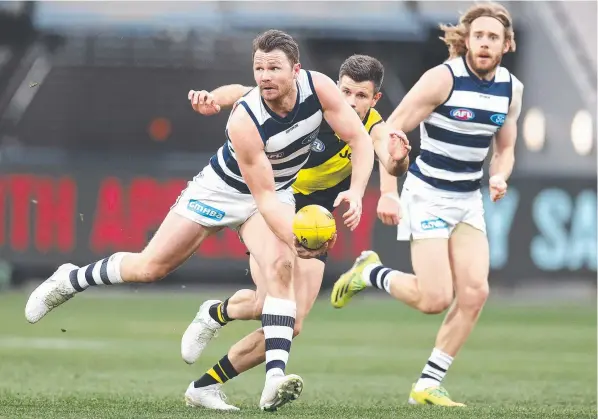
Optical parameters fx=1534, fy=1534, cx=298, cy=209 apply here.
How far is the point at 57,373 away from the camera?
40.1 feet

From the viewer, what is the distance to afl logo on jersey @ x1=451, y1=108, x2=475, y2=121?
10.2 m

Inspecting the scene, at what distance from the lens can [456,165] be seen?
10.4 metres

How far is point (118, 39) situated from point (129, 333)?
8.04 meters

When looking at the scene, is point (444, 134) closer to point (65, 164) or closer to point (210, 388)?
point (210, 388)

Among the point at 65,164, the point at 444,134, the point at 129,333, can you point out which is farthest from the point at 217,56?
the point at 444,134

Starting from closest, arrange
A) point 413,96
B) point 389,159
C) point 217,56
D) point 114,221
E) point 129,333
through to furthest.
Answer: point 389,159 → point 413,96 → point 129,333 → point 114,221 → point 217,56

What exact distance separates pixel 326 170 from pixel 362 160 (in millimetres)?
890

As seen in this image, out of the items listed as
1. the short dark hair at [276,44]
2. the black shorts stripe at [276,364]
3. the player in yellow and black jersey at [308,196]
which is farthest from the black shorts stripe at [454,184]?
the black shorts stripe at [276,364]

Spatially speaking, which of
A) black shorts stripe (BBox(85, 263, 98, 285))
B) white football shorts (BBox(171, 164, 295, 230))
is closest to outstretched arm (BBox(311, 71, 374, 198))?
white football shorts (BBox(171, 164, 295, 230))

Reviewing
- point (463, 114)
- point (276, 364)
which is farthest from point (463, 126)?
point (276, 364)

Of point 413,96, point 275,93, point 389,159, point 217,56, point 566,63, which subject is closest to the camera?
point 275,93

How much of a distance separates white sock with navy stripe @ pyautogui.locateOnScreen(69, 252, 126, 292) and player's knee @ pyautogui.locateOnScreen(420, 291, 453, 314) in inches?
82.0

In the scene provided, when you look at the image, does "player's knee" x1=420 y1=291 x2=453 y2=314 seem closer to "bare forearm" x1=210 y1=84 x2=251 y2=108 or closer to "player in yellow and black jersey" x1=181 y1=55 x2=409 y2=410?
"player in yellow and black jersey" x1=181 y1=55 x2=409 y2=410

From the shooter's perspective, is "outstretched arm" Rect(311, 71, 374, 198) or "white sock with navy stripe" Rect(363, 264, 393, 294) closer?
"outstretched arm" Rect(311, 71, 374, 198)
